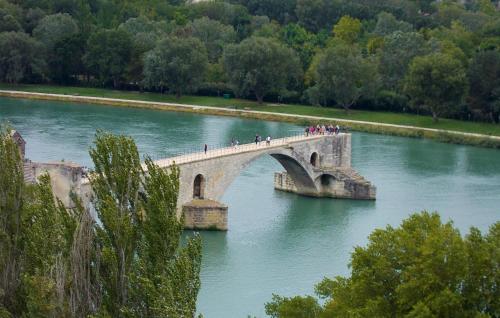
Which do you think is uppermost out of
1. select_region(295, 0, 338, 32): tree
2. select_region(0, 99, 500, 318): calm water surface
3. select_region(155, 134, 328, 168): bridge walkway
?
select_region(295, 0, 338, 32): tree

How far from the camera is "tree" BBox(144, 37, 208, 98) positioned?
8319 cm

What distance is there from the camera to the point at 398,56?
275 feet

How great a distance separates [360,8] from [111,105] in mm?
36760

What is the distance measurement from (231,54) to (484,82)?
58.2 feet

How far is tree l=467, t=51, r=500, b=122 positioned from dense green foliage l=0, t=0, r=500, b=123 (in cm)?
8

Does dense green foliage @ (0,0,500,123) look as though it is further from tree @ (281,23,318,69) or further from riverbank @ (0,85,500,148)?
riverbank @ (0,85,500,148)

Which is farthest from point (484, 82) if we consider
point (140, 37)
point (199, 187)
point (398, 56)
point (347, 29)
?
point (199, 187)

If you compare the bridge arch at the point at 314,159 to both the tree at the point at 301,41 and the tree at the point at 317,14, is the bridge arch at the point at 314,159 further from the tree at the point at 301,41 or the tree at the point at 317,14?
the tree at the point at 317,14

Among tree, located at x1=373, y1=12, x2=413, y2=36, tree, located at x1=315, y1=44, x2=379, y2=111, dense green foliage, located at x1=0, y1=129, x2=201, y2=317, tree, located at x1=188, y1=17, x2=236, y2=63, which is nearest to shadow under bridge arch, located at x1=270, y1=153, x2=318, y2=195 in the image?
dense green foliage, located at x1=0, y1=129, x2=201, y2=317

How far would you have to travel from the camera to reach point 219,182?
43.9m

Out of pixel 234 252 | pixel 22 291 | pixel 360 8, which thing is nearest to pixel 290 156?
pixel 234 252

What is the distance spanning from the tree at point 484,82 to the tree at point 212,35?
2343 cm

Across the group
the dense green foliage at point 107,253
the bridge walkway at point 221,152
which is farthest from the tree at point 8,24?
the dense green foliage at point 107,253

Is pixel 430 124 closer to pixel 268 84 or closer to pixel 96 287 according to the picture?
pixel 268 84
